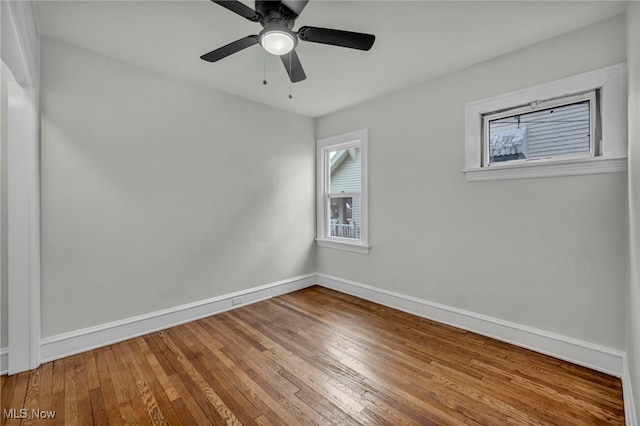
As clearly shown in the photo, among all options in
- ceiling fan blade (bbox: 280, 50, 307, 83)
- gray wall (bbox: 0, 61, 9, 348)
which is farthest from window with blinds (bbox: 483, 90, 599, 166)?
gray wall (bbox: 0, 61, 9, 348)

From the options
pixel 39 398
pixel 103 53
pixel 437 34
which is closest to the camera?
pixel 39 398

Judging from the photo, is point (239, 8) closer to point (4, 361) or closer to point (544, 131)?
point (544, 131)

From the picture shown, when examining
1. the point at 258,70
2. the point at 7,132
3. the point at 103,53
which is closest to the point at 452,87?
the point at 258,70

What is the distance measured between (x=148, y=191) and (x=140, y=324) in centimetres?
133

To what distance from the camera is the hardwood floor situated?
1687mm

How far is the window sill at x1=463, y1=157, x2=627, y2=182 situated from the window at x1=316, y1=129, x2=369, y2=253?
1435 millimetres

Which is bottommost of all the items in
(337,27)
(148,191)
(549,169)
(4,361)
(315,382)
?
(315,382)

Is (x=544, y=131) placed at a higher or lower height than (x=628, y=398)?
higher

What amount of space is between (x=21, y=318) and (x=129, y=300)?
72 cm

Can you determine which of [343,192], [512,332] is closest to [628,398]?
[512,332]

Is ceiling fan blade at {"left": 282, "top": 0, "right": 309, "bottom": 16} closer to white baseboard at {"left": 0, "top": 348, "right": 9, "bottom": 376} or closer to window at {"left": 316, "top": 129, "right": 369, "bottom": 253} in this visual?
window at {"left": 316, "top": 129, "right": 369, "bottom": 253}

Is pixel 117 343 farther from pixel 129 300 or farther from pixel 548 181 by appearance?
pixel 548 181

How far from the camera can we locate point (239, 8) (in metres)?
1.53

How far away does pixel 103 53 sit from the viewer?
8.11 ft
